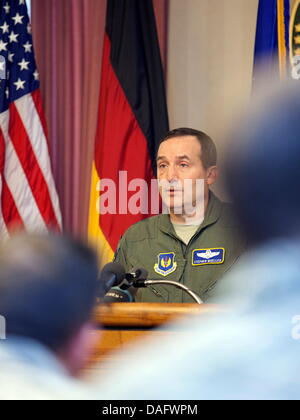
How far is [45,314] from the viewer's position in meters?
0.54

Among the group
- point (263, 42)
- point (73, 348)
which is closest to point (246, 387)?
point (73, 348)

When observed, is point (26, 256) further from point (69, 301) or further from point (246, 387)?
point (246, 387)

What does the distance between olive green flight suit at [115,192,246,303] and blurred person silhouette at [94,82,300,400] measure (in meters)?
2.08

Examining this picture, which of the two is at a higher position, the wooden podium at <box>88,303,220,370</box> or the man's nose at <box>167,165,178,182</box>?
the man's nose at <box>167,165,178,182</box>

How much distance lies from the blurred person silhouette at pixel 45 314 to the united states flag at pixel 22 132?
146 inches

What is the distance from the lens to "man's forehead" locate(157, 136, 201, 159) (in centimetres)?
309

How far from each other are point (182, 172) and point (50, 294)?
2.56 m

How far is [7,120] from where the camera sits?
4.35 meters

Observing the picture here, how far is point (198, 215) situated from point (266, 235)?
2.49 metres

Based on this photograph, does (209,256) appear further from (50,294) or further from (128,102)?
(50,294)

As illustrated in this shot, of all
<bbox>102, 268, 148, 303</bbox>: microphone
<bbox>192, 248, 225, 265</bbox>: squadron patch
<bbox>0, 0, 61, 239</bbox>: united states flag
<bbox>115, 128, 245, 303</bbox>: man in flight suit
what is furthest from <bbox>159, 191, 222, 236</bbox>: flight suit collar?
<bbox>0, 0, 61, 239</bbox>: united states flag

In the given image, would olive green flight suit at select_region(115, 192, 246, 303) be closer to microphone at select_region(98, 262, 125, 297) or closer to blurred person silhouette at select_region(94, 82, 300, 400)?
microphone at select_region(98, 262, 125, 297)

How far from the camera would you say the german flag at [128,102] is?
14.3ft
